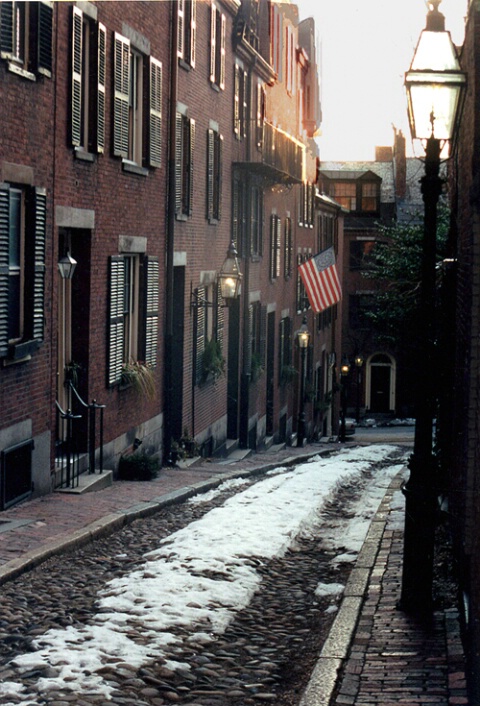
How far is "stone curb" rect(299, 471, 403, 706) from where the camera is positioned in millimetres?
6238

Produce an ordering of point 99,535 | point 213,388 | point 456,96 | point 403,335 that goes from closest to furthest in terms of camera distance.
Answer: point 456,96, point 99,535, point 213,388, point 403,335

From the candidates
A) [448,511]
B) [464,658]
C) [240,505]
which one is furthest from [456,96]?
[240,505]

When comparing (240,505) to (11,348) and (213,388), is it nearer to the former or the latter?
(11,348)

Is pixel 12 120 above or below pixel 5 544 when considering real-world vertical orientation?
above

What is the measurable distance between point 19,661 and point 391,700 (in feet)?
7.17

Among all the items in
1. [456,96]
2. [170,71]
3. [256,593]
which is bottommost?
[256,593]

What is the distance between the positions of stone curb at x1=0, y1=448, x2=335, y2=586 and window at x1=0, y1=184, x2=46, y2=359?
6.48 ft

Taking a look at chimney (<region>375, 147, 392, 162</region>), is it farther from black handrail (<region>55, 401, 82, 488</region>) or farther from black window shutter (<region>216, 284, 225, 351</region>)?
black handrail (<region>55, 401, 82, 488</region>)

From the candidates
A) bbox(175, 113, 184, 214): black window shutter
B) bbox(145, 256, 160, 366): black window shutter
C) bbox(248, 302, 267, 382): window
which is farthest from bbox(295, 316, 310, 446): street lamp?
bbox(145, 256, 160, 366): black window shutter

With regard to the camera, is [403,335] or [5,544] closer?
A: [5,544]

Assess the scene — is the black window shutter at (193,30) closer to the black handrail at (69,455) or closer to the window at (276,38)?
the black handrail at (69,455)

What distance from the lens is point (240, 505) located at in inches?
488

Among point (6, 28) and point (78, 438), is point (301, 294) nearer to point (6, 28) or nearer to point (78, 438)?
point (78, 438)

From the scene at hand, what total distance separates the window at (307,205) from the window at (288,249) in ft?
9.25
